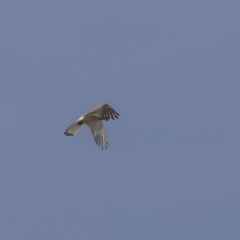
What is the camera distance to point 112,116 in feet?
264

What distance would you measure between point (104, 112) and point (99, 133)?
267cm

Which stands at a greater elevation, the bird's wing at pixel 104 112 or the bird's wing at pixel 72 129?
the bird's wing at pixel 72 129

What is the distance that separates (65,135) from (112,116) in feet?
11.2

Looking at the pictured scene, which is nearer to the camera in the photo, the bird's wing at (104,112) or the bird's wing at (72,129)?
the bird's wing at (104,112)

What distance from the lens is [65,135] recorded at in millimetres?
83000

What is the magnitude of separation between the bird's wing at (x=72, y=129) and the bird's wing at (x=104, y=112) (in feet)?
5.02

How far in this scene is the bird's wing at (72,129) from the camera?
272ft

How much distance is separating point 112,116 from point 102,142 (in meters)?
3.17

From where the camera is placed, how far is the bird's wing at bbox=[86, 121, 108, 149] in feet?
273

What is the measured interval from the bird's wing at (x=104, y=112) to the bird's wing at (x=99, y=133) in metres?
1.53

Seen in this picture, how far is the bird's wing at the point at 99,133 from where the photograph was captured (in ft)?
273

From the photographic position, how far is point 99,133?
83.2 meters

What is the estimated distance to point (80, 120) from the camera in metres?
82.6

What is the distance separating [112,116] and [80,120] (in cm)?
259
